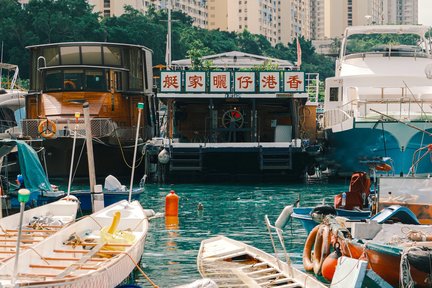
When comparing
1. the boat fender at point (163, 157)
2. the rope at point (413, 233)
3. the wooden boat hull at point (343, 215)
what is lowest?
the boat fender at point (163, 157)

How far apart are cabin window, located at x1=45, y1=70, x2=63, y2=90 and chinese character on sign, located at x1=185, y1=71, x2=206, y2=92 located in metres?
5.53

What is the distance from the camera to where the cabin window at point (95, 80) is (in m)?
41.5

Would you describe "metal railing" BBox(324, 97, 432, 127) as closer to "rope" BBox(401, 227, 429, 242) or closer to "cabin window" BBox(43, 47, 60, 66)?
"cabin window" BBox(43, 47, 60, 66)

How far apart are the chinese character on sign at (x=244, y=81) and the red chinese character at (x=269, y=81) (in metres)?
0.47

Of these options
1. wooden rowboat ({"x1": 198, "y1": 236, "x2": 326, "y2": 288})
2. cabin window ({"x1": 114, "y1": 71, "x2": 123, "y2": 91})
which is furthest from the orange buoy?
cabin window ({"x1": 114, "y1": 71, "x2": 123, "y2": 91})

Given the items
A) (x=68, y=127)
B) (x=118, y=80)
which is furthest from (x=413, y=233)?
(x=118, y=80)

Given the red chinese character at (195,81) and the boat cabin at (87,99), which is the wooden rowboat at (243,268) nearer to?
the boat cabin at (87,99)

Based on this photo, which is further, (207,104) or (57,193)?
(207,104)

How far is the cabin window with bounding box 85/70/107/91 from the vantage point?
136 ft

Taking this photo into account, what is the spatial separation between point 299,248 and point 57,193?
7.77m

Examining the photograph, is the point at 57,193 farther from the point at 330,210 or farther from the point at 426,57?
the point at 426,57

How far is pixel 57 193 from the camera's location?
26.1m

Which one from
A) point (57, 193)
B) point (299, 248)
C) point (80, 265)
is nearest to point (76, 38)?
point (57, 193)

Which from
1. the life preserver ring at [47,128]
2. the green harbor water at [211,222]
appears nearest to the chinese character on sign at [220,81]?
the green harbor water at [211,222]
